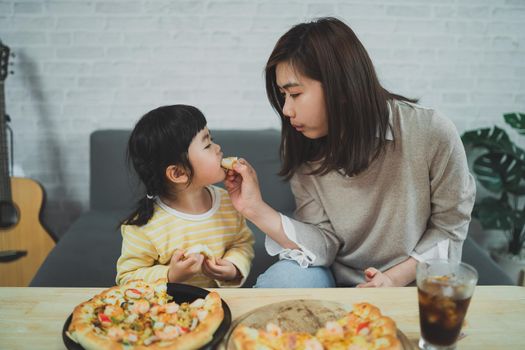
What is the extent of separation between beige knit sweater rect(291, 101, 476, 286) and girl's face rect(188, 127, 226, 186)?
12.7 inches

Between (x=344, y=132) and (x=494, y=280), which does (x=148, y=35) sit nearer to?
(x=344, y=132)

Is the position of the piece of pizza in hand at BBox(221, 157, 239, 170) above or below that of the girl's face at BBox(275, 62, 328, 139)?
below

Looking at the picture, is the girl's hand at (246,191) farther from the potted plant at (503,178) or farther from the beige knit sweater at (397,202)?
the potted plant at (503,178)

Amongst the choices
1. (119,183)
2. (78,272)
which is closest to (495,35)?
(119,183)

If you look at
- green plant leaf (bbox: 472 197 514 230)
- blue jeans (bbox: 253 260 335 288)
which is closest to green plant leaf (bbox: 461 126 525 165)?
green plant leaf (bbox: 472 197 514 230)

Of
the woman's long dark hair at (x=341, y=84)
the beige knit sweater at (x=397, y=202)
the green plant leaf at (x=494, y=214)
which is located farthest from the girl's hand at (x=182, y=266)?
the green plant leaf at (x=494, y=214)

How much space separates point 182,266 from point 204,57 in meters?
1.69

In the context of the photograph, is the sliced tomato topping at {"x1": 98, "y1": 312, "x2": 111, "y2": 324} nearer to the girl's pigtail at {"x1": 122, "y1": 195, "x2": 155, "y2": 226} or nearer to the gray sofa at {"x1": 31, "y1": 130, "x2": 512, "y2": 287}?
the girl's pigtail at {"x1": 122, "y1": 195, "x2": 155, "y2": 226}

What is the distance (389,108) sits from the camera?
144 centimetres

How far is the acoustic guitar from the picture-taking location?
2.34 meters

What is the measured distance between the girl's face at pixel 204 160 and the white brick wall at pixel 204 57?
1.37 metres

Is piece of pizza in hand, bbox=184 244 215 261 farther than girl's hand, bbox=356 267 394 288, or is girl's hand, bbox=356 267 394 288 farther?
piece of pizza in hand, bbox=184 244 215 261

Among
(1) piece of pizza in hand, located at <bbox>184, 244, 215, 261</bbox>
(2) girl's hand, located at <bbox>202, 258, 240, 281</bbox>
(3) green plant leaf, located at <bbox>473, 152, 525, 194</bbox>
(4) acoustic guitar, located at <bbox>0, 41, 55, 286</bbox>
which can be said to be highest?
(1) piece of pizza in hand, located at <bbox>184, 244, 215, 261</bbox>

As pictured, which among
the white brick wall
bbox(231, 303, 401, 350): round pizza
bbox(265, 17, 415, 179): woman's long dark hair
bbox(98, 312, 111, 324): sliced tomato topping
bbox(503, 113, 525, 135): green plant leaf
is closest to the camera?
bbox(231, 303, 401, 350): round pizza
